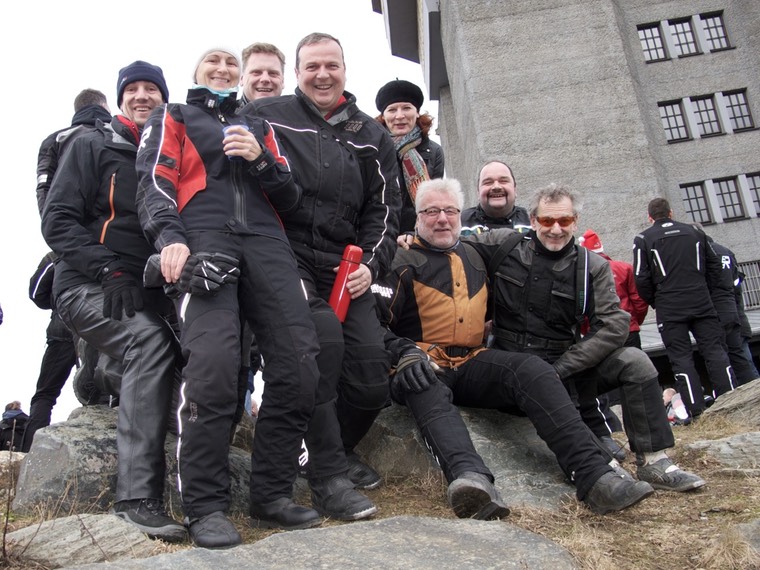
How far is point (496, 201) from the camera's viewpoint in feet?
20.5

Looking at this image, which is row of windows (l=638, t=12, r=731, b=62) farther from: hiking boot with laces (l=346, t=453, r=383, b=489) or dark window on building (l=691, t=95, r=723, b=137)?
hiking boot with laces (l=346, t=453, r=383, b=489)

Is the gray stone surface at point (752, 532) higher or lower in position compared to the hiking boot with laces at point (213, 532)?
lower

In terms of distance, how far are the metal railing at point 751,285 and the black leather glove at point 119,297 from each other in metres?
26.4

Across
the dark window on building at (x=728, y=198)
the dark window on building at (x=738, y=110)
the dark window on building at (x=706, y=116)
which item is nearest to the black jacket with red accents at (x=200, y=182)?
the dark window on building at (x=728, y=198)

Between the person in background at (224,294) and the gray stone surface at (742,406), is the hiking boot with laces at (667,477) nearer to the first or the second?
the person in background at (224,294)

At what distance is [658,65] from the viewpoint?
2972 cm

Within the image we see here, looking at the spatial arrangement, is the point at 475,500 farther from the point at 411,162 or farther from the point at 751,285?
the point at 751,285

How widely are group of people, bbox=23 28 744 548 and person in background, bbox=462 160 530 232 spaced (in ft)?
2.81

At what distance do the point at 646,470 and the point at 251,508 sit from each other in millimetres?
2400

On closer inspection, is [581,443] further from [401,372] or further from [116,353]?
[116,353]

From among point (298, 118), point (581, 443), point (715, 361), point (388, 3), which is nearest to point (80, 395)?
point (298, 118)

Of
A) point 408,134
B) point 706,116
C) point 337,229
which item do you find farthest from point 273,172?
point 706,116

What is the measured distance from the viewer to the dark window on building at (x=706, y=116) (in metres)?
29.2

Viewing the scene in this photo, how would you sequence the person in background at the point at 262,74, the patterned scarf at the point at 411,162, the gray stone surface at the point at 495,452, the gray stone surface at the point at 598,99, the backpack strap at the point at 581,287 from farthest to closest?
the gray stone surface at the point at 598,99, the patterned scarf at the point at 411,162, the person in background at the point at 262,74, the backpack strap at the point at 581,287, the gray stone surface at the point at 495,452
